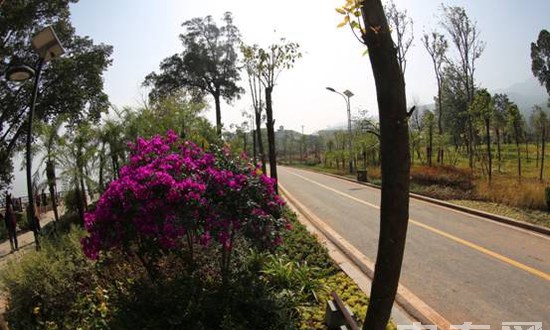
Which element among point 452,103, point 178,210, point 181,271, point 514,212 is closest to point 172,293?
point 181,271

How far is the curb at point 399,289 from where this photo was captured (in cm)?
525

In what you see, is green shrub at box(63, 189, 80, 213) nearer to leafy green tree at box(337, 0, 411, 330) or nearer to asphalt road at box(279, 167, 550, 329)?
asphalt road at box(279, 167, 550, 329)

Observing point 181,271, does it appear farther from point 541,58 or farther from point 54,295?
point 541,58

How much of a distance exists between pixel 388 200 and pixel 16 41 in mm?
23770

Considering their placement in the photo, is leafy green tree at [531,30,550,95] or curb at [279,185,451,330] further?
leafy green tree at [531,30,550,95]

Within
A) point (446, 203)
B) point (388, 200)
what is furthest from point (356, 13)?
point (446, 203)

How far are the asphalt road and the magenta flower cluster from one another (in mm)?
2856

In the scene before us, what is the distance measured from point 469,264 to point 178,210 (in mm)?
5600

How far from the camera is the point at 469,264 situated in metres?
7.43

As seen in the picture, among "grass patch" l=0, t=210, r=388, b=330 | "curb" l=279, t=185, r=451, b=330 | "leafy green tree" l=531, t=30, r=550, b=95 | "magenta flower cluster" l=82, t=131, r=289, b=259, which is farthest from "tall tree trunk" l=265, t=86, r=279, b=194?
"leafy green tree" l=531, t=30, r=550, b=95

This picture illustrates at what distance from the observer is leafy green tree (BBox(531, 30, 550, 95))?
5906 centimetres

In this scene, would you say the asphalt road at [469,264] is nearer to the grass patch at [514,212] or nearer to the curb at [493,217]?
the curb at [493,217]

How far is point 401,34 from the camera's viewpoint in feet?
89.3

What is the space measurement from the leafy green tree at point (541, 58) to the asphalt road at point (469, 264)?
60.9 meters
